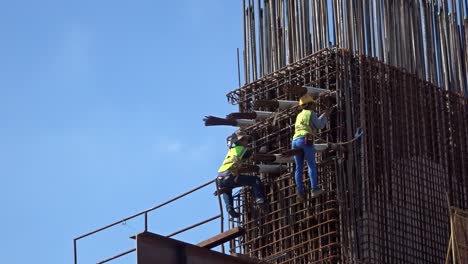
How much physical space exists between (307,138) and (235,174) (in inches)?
93.3

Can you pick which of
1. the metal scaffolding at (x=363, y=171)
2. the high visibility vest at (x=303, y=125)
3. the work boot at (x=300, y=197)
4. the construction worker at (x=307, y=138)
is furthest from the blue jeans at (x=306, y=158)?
the metal scaffolding at (x=363, y=171)

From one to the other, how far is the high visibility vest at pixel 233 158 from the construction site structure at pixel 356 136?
2.02 ft

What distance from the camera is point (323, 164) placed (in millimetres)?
37750

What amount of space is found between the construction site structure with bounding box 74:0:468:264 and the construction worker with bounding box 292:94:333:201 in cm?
43

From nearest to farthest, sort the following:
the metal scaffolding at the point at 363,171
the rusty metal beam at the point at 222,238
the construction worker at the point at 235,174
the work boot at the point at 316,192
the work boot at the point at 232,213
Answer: the rusty metal beam at the point at 222,238
the work boot at the point at 316,192
the metal scaffolding at the point at 363,171
the construction worker at the point at 235,174
the work boot at the point at 232,213

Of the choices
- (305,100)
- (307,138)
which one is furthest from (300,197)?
(305,100)

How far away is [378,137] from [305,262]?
11.9 ft

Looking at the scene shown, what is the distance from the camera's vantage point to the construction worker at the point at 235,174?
124 ft

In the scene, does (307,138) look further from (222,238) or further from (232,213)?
(232,213)

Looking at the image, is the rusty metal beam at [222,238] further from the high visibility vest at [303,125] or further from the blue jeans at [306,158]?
the high visibility vest at [303,125]

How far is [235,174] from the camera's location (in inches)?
1495

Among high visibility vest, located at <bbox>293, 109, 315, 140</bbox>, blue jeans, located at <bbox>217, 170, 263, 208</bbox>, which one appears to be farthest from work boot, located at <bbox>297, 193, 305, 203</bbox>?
high visibility vest, located at <bbox>293, 109, 315, 140</bbox>

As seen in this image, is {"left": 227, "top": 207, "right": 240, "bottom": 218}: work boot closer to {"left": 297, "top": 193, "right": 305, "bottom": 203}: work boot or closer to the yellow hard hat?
{"left": 297, "top": 193, "right": 305, "bottom": 203}: work boot

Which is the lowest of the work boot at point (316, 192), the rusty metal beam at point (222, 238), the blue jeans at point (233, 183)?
the rusty metal beam at point (222, 238)
